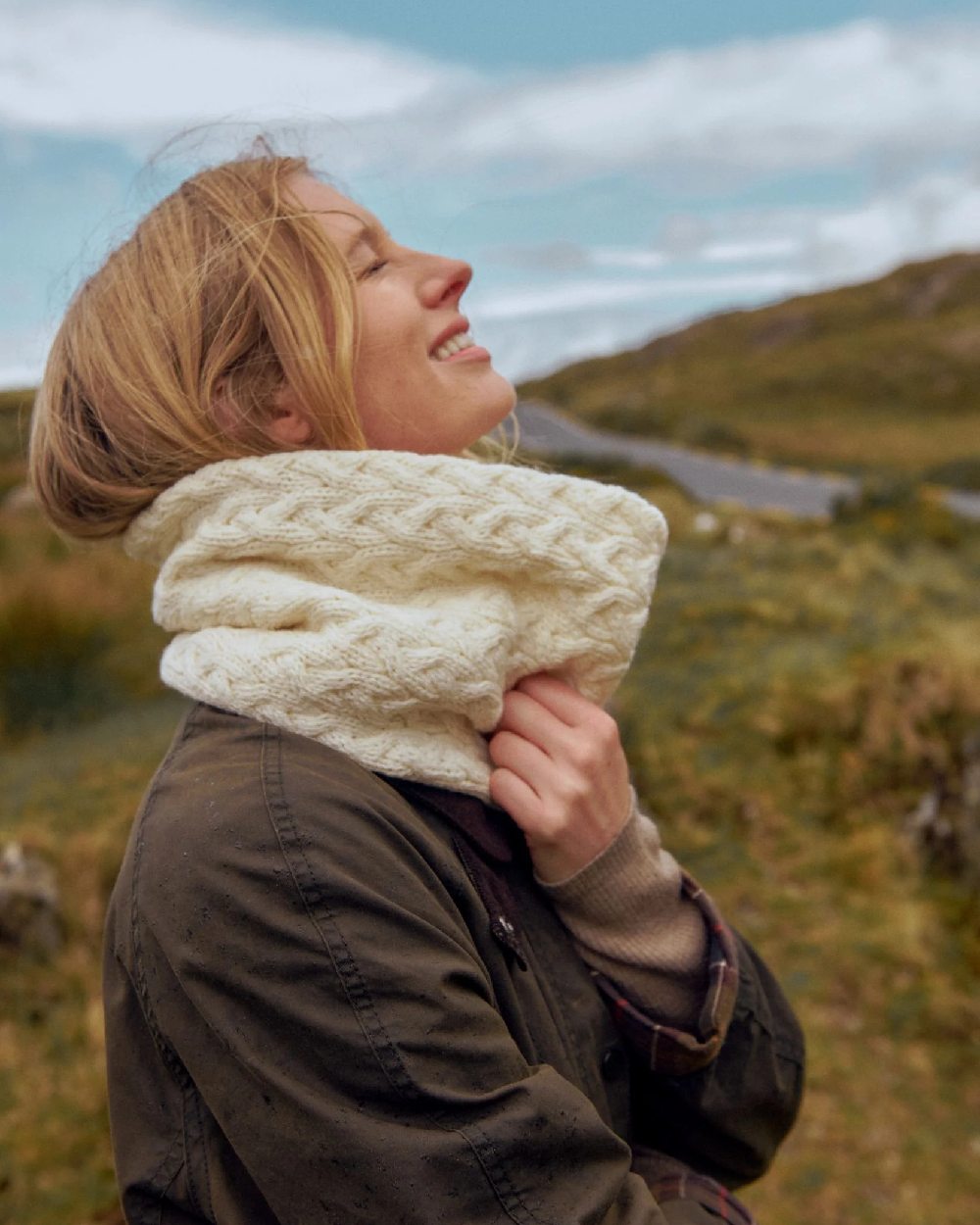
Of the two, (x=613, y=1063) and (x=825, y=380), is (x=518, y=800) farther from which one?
(x=825, y=380)

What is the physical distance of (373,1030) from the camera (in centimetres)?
109

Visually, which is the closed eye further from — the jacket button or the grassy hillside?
the grassy hillside

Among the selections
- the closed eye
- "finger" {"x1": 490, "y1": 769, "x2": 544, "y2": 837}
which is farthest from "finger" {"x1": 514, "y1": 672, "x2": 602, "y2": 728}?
the closed eye

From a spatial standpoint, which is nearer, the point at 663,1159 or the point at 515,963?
the point at 515,963

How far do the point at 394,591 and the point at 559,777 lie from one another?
0.34m

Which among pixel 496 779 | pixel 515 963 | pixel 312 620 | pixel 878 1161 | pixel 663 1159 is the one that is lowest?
pixel 878 1161

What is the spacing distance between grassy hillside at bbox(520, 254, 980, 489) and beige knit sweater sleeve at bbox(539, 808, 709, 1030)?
22467 millimetres

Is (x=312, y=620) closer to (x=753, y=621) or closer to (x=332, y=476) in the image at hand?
(x=332, y=476)

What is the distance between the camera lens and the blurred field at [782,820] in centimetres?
365

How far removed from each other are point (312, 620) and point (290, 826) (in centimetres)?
30

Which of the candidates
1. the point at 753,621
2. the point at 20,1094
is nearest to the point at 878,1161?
the point at 20,1094

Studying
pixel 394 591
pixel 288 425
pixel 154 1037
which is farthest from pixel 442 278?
pixel 154 1037

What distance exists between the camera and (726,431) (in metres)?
35.8

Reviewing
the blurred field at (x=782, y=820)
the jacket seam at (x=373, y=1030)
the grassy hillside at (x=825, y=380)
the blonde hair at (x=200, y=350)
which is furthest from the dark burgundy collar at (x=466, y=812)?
the grassy hillside at (x=825, y=380)
